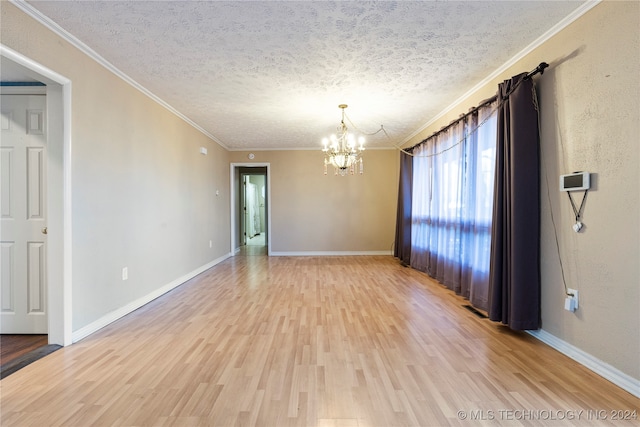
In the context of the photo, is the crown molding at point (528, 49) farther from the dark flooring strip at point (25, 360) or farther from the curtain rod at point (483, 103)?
the dark flooring strip at point (25, 360)

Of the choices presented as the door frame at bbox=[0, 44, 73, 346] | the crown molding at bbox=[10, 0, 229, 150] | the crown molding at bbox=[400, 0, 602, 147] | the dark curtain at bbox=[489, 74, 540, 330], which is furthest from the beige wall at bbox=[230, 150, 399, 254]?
the door frame at bbox=[0, 44, 73, 346]

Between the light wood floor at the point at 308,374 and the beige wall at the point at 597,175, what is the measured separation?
324 mm

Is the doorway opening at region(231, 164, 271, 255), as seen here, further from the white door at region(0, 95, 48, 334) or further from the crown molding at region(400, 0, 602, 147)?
the crown molding at region(400, 0, 602, 147)

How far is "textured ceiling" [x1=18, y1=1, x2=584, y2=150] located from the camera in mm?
1967

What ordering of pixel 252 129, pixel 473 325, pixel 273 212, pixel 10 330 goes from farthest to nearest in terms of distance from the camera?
1. pixel 273 212
2. pixel 252 129
3. pixel 473 325
4. pixel 10 330

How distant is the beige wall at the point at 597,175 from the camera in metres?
1.67

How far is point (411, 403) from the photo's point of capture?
1566mm

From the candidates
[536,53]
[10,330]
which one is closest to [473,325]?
[536,53]

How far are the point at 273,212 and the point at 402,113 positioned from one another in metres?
3.77

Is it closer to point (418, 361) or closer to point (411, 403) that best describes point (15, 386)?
point (411, 403)

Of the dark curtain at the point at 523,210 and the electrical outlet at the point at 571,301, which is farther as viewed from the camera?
the dark curtain at the point at 523,210

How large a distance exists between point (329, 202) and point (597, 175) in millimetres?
5092

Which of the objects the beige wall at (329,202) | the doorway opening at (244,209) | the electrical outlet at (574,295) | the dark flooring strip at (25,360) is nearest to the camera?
the dark flooring strip at (25,360)

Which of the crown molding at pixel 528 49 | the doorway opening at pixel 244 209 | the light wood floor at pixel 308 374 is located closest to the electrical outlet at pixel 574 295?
the light wood floor at pixel 308 374
